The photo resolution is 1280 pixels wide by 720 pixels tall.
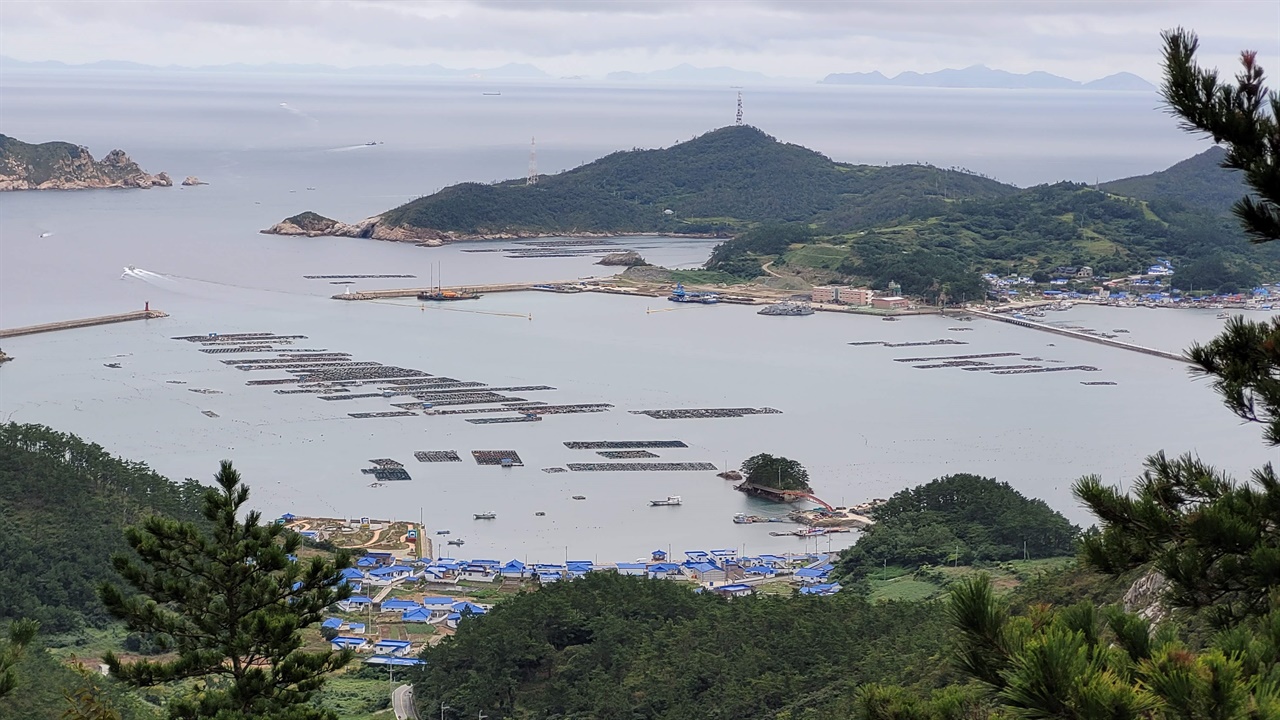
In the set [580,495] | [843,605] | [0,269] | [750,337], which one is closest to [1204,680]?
[843,605]

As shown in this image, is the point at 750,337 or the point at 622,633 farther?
the point at 750,337

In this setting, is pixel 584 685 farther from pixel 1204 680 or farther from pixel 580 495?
pixel 1204 680

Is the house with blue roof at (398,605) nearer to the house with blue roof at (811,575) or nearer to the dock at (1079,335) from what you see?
the house with blue roof at (811,575)

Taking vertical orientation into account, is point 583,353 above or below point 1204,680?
below

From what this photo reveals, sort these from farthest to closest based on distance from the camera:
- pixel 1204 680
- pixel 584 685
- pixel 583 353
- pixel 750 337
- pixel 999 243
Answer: pixel 999 243 < pixel 750 337 < pixel 583 353 < pixel 584 685 < pixel 1204 680

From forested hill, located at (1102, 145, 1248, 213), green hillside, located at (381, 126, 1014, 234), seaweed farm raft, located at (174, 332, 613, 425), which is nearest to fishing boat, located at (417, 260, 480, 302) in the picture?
seaweed farm raft, located at (174, 332, 613, 425)

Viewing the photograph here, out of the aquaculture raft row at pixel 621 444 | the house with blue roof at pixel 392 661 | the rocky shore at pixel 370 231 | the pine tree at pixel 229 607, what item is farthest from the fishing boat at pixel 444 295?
the pine tree at pixel 229 607

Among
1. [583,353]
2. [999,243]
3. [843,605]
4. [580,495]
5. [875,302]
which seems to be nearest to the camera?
[843,605]

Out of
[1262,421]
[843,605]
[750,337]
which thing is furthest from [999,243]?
[1262,421]
